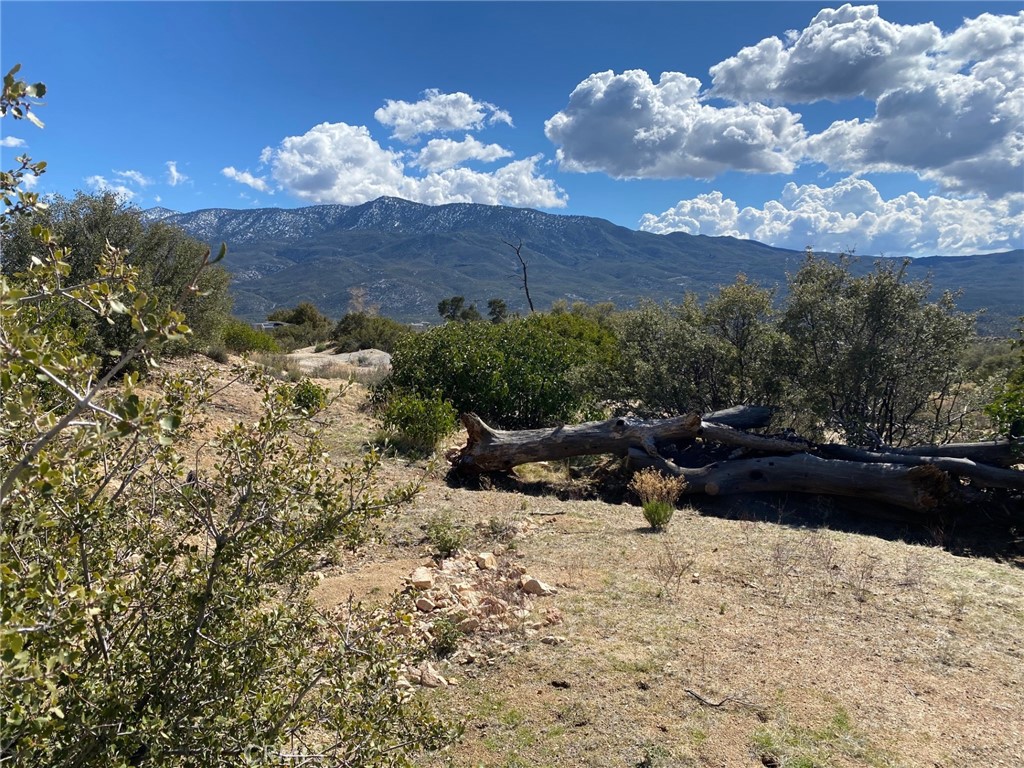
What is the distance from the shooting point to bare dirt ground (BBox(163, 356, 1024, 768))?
11.6 ft

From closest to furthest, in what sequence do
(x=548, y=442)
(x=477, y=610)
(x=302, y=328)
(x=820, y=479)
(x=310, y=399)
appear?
(x=310, y=399) → (x=477, y=610) → (x=820, y=479) → (x=548, y=442) → (x=302, y=328)

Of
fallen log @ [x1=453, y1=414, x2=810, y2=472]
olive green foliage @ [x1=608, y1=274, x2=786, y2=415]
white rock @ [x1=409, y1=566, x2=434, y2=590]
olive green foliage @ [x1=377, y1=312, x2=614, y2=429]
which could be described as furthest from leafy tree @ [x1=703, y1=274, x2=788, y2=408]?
white rock @ [x1=409, y1=566, x2=434, y2=590]

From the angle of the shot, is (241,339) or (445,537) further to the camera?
(241,339)

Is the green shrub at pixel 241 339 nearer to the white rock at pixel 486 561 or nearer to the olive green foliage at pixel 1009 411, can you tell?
the white rock at pixel 486 561

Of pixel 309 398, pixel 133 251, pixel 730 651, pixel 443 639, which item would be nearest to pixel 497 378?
pixel 133 251

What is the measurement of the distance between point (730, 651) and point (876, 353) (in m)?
7.21

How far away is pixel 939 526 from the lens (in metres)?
8.39

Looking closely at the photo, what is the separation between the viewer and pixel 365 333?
31547 millimetres

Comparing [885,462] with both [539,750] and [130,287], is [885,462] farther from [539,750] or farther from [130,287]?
[130,287]

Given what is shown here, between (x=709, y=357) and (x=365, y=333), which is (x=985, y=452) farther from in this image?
(x=365, y=333)

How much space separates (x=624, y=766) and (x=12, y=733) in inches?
110

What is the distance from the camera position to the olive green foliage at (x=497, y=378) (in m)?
12.6

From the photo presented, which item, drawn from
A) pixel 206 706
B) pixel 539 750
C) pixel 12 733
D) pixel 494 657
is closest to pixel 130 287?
pixel 12 733

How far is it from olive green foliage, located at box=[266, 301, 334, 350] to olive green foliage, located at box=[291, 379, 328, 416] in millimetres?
30516
